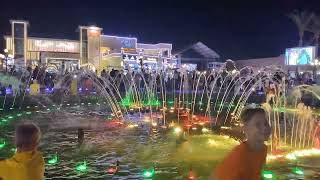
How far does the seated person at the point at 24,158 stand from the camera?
12.9 ft

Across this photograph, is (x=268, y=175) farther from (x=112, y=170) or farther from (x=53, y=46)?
(x=53, y=46)

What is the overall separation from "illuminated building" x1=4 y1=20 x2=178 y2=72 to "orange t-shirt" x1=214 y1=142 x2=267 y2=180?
137 feet

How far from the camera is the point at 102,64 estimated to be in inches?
1975

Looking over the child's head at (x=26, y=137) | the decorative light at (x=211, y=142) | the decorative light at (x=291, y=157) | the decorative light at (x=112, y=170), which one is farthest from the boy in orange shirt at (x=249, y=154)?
the decorative light at (x=211, y=142)

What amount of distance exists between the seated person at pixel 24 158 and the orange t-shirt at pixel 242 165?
1639 mm

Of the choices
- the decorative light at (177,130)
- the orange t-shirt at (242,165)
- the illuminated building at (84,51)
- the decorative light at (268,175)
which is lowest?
the decorative light at (268,175)

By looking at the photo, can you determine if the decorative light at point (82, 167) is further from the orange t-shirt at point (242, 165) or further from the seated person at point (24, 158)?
the orange t-shirt at point (242, 165)

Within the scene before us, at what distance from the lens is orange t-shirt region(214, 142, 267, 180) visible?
368 cm

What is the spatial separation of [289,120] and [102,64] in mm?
34304

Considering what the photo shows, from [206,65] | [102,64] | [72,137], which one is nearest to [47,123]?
[72,137]

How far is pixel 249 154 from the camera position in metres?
3.79

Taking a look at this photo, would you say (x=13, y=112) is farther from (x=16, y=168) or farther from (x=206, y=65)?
(x=206, y=65)

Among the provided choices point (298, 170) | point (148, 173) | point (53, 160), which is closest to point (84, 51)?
point (53, 160)

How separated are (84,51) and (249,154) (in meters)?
47.6
